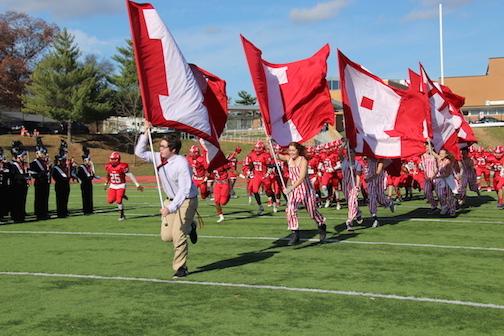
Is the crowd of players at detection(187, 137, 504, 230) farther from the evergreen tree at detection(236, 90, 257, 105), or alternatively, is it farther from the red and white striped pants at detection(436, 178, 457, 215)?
the evergreen tree at detection(236, 90, 257, 105)

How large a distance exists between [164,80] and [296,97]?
11.8 feet

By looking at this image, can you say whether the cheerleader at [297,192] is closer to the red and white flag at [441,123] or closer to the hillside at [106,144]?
the red and white flag at [441,123]

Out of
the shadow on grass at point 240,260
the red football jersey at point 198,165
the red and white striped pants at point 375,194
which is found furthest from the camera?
the red football jersey at point 198,165

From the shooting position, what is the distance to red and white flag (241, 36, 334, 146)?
11727 millimetres

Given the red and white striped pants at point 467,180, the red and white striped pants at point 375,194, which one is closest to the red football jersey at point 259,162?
the red and white striped pants at point 375,194

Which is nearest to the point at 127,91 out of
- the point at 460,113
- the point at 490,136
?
the point at 490,136

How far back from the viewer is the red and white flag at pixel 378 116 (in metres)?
12.9

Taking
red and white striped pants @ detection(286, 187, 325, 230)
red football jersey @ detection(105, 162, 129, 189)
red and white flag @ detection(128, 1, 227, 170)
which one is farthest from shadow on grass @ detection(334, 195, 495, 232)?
red football jersey @ detection(105, 162, 129, 189)

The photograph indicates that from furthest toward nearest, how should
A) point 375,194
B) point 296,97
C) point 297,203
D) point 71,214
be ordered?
point 71,214 → point 375,194 → point 296,97 → point 297,203

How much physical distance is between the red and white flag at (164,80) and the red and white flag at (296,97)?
2298mm

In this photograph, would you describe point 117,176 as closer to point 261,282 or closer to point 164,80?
point 164,80

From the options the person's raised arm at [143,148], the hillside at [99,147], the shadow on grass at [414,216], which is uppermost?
the hillside at [99,147]

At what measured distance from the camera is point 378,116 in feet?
43.8

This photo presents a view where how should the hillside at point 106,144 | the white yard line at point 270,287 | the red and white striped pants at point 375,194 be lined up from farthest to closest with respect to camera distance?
1. the hillside at point 106,144
2. the red and white striped pants at point 375,194
3. the white yard line at point 270,287
